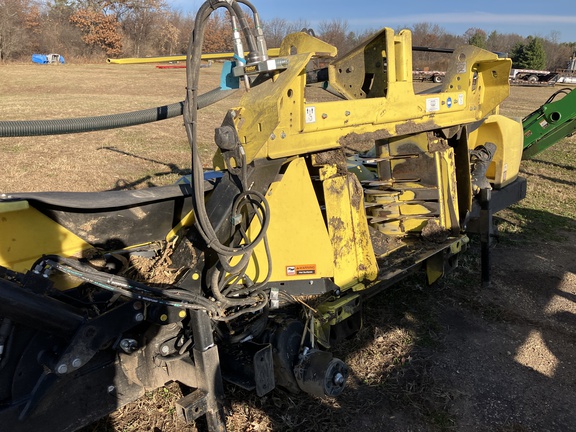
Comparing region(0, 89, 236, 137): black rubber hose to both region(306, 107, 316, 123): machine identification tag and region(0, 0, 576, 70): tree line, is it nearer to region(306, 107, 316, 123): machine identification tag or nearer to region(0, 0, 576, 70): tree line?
region(306, 107, 316, 123): machine identification tag

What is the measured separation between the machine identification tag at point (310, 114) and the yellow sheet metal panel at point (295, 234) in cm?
24

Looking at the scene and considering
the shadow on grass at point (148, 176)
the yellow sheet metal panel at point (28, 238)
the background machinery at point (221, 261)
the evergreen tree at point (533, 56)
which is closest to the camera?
the background machinery at point (221, 261)

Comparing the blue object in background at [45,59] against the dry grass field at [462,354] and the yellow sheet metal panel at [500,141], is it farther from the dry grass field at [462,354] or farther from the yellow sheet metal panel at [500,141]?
the yellow sheet metal panel at [500,141]

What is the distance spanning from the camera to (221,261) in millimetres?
2365

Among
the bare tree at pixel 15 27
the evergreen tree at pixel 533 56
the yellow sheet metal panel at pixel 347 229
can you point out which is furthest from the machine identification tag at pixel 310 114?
the evergreen tree at pixel 533 56

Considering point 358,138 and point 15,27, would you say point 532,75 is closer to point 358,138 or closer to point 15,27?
point 358,138

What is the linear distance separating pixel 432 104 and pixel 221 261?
1.95 meters

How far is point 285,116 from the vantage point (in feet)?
8.19

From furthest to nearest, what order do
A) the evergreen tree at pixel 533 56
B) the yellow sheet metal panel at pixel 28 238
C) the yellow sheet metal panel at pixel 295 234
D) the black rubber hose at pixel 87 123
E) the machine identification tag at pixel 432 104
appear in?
the evergreen tree at pixel 533 56, the machine identification tag at pixel 432 104, the yellow sheet metal panel at pixel 295 234, the black rubber hose at pixel 87 123, the yellow sheet metal panel at pixel 28 238

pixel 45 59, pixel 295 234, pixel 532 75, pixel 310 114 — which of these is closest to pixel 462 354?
pixel 295 234

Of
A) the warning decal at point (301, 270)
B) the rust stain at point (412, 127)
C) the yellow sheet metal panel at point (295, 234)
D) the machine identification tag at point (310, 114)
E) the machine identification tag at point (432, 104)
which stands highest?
the machine identification tag at point (310, 114)

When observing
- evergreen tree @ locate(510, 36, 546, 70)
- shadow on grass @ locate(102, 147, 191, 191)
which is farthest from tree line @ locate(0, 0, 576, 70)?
shadow on grass @ locate(102, 147, 191, 191)

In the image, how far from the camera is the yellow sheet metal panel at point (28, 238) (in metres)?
2.35

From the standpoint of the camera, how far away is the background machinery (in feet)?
7.20
